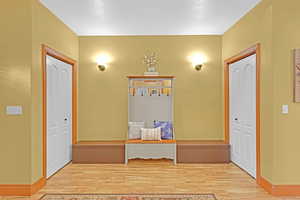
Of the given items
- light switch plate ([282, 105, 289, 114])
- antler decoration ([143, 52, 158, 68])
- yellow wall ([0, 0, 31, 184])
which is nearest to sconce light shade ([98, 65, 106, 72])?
antler decoration ([143, 52, 158, 68])

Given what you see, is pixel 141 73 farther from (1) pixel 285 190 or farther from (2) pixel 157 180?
(1) pixel 285 190

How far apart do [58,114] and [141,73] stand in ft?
6.49

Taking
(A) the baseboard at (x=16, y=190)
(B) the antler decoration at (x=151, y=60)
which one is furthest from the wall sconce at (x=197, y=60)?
(A) the baseboard at (x=16, y=190)

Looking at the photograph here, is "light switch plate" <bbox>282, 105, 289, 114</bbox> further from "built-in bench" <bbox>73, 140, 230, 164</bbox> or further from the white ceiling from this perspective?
"built-in bench" <bbox>73, 140, 230, 164</bbox>

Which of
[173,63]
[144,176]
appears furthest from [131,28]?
[144,176]

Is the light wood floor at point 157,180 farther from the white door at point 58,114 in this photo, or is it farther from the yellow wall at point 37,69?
the yellow wall at point 37,69

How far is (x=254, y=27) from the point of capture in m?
3.85

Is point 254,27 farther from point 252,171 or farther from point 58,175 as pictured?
point 58,175

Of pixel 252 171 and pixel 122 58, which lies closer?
pixel 252 171

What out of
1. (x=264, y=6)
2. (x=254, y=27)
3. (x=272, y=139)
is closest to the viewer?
(x=272, y=139)

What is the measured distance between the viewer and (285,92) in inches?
130

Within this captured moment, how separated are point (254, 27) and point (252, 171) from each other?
230 centimetres

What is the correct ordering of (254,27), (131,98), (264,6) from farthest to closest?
(131,98) → (254,27) → (264,6)

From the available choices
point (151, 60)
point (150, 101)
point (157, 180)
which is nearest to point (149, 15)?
point (151, 60)
